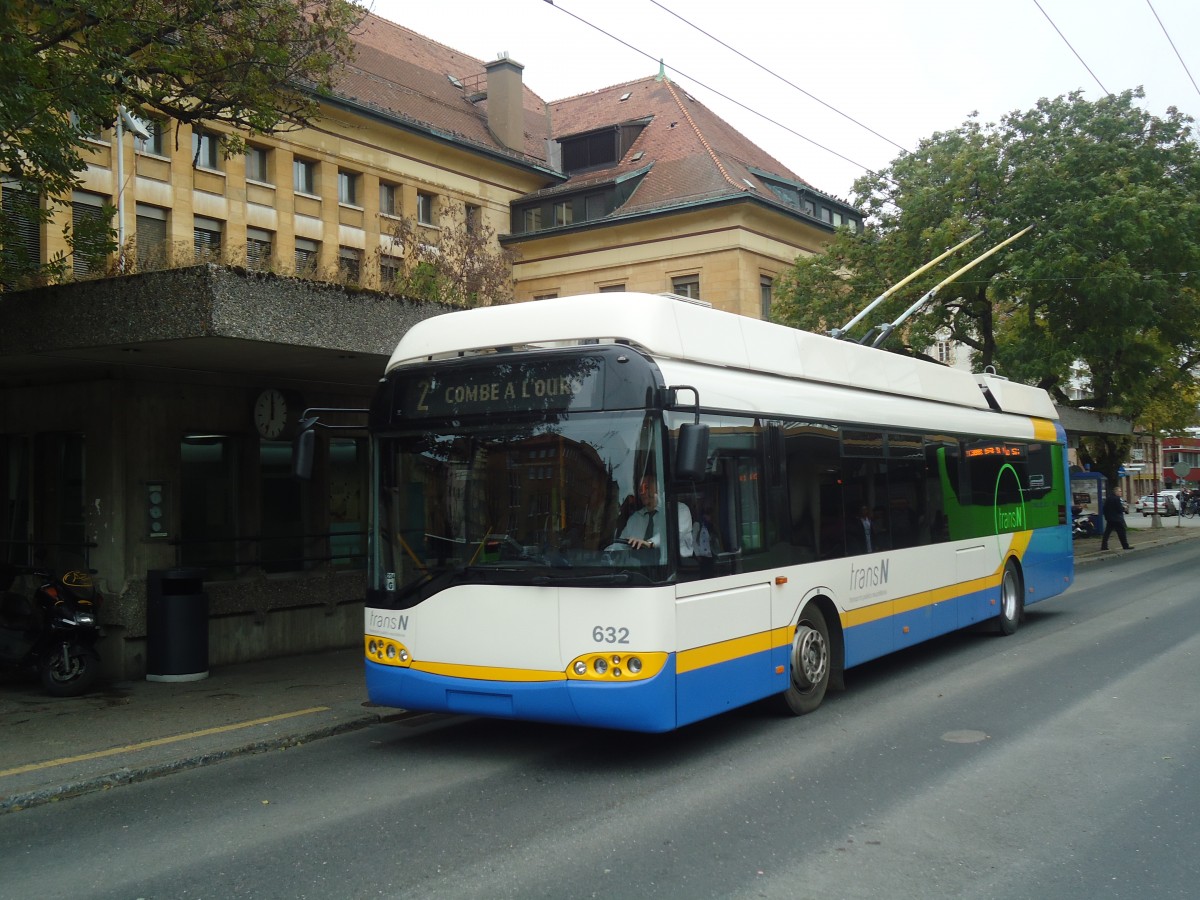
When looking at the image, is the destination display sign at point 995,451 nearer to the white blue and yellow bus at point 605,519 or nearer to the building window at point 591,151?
the white blue and yellow bus at point 605,519

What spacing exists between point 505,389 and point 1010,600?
29.3 ft

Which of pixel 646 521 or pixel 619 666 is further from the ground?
pixel 646 521

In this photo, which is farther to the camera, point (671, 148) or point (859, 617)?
point (671, 148)

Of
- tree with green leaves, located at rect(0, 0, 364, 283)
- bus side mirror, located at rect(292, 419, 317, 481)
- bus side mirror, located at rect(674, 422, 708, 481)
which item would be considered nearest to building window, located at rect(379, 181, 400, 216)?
tree with green leaves, located at rect(0, 0, 364, 283)

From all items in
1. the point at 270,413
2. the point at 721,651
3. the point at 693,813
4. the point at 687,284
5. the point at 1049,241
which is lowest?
the point at 693,813

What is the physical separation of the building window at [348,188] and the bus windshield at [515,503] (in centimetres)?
3557

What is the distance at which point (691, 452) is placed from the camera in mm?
6930

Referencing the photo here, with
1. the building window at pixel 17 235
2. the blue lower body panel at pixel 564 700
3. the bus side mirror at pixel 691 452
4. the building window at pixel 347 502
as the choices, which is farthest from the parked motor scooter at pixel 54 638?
the bus side mirror at pixel 691 452

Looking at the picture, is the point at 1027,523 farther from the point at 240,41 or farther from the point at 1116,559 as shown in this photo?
the point at 1116,559

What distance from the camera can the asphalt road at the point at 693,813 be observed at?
17.4ft

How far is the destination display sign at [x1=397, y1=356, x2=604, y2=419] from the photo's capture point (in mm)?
7516

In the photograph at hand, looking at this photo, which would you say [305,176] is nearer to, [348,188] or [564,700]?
[348,188]

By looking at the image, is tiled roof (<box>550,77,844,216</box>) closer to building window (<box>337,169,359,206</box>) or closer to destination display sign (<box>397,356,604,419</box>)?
building window (<box>337,169,359,206</box>)

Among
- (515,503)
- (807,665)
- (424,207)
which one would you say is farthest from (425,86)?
(515,503)
